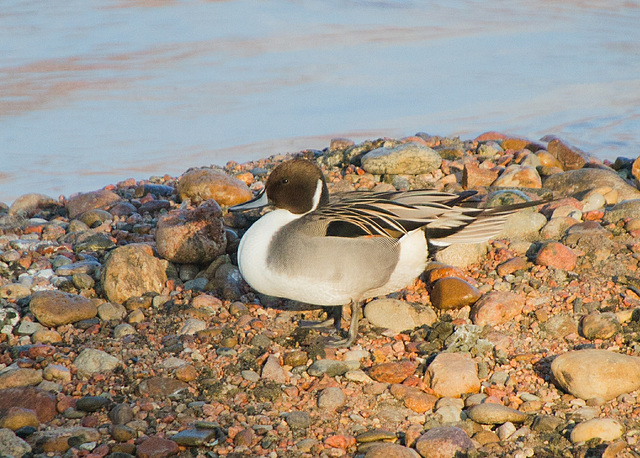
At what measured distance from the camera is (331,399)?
3.55 meters

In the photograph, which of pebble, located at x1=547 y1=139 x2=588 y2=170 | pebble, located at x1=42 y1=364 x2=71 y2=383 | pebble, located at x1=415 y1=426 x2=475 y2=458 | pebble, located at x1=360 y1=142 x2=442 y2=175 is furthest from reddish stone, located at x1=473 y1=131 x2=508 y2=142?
pebble, located at x1=42 y1=364 x2=71 y2=383

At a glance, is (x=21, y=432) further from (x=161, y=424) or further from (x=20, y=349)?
(x=20, y=349)

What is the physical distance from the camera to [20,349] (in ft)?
13.2

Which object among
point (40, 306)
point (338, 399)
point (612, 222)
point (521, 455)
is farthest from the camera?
point (612, 222)

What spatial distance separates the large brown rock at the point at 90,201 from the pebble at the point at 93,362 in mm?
2732

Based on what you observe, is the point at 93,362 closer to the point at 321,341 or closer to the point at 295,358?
the point at 295,358

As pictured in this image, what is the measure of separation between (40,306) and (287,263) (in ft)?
5.51

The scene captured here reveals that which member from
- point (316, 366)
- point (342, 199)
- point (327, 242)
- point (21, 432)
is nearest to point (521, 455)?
point (316, 366)

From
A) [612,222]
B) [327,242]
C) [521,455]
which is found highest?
[327,242]

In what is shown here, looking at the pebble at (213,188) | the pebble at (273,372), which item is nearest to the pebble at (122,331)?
the pebble at (273,372)

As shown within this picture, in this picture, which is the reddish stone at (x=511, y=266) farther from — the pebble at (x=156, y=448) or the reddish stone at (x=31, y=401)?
the reddish stone at (x=31, y=401)

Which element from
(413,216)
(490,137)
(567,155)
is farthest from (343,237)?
(490,137)

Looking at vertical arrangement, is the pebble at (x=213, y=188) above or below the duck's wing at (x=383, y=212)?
below

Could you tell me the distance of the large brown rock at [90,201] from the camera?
253 inches
